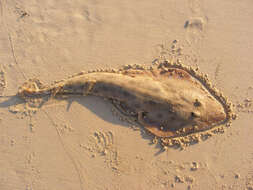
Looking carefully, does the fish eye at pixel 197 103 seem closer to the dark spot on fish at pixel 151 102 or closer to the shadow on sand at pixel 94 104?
the dark spot on fish at pixel 151 102

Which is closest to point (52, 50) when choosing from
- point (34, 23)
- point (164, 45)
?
point (34, 23)

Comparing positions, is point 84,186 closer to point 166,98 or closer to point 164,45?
point 166,98

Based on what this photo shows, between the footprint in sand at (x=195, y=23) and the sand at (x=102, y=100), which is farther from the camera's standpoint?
the footprint in sand at (x=195, y=23)

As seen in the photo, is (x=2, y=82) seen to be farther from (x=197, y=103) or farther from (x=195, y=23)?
(x=195, y=23)

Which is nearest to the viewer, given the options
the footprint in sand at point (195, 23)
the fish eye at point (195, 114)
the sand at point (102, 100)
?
the fish eye at point (195, 114)

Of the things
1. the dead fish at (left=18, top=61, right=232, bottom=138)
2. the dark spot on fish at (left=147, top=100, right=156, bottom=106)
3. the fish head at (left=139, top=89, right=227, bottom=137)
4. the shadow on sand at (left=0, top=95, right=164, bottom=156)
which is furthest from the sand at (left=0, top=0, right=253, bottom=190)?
the dark spot on fish at (left=147, top=100, right=156, bottom=106)

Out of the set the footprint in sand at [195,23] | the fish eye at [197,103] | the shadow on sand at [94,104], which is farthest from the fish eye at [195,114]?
the footprint in sand at [195,23]
